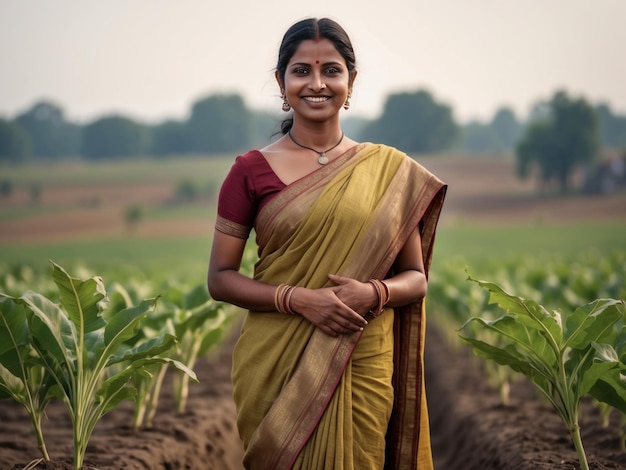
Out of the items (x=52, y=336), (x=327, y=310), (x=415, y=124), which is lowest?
(x=52, y=336)

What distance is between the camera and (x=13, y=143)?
69.1m

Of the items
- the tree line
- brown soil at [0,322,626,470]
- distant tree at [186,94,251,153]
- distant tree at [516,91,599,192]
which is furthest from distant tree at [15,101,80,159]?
brown soil at [0,322,626,470]

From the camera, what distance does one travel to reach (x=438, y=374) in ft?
30.1

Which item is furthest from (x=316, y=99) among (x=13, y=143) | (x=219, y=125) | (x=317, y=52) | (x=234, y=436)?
(x=219, y=125)

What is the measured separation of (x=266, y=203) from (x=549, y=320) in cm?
135

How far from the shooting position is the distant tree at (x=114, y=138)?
76938mm

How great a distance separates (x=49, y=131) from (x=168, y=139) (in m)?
11.2

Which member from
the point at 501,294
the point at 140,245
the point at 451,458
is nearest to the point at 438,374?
the point at 451,458

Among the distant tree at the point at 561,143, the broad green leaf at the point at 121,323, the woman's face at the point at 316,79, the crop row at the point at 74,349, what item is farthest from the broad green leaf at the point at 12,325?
the distant tree at the point at 561,143

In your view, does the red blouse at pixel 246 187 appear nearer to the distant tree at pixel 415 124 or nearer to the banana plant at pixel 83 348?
the banana plant at pixel 83 348

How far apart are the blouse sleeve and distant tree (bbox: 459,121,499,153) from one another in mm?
89880

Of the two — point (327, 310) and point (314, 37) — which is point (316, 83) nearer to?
point (314, 37)

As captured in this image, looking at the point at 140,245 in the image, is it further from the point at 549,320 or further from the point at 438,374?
the point at 549,320

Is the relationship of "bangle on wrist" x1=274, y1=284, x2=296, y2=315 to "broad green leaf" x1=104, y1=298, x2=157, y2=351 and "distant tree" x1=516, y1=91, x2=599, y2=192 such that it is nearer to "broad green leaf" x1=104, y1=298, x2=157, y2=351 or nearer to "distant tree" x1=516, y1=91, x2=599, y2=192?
"broad green leaf" x1=104, y1=298, x2=157, y2=351
